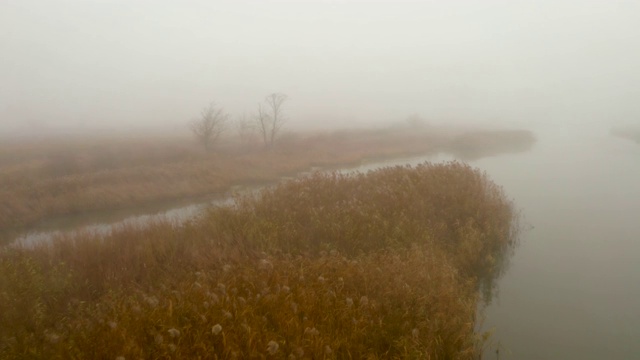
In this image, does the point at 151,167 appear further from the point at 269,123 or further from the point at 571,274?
the point at 571,274

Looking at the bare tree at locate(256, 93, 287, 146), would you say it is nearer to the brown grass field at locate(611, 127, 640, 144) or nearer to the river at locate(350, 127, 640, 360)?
the river at locate(350, 127, 640, 360)

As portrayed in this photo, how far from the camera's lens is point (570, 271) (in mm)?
12711

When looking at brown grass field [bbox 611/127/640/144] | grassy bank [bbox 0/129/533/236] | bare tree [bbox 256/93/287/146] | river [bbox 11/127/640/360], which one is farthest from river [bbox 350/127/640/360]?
brown grass field [bbox 611/127/640/144]

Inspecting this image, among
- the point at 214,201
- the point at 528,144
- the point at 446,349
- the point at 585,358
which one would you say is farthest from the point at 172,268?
the point at 528,144

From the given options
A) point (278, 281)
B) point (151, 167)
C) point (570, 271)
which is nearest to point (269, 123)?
point (151, 167)

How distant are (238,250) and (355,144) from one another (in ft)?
92.8

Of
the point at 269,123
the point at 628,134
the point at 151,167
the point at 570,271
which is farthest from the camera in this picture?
the point at 628,134

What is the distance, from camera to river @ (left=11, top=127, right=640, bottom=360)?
358 inches

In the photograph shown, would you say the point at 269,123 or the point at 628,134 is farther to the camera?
the point at 628,134

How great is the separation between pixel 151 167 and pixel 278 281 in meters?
19.8

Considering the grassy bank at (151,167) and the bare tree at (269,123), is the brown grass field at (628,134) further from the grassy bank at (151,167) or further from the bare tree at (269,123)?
the bare tree at (269,123)

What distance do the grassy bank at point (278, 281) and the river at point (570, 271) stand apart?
0.96m

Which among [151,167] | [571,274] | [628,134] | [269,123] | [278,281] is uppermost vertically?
[269,123]

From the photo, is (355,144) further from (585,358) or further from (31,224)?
(585,358)
